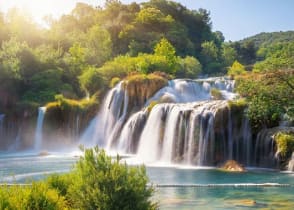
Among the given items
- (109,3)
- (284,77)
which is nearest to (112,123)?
(284,77)

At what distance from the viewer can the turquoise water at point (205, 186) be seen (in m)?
16.5

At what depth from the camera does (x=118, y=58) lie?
57438mm

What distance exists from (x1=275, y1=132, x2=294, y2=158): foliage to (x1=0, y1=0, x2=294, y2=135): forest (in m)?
1.61

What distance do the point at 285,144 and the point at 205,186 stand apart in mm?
8815

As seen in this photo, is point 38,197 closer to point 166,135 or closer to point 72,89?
point 166,135

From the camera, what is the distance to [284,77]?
20922 millimetres

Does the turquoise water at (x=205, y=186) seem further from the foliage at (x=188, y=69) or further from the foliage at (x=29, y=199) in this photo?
the foliage at (x=188, y=69)

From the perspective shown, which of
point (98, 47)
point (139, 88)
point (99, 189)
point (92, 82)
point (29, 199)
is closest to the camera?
point (29, 199)

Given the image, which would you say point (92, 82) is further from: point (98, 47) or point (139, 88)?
point (98, 47)

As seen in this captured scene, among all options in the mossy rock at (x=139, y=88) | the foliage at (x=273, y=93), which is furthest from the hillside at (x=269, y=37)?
the foliage at (x=273, y=93)

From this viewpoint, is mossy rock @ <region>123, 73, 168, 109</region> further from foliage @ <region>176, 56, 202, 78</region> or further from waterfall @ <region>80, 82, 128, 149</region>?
foliage @ <region>176, 56, 202, 78</region>

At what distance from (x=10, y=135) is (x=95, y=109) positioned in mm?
8401

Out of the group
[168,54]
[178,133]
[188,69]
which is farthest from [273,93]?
[188,69]

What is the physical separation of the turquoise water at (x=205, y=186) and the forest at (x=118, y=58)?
3.31 meters
